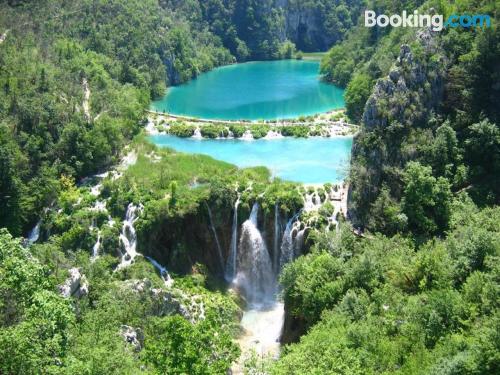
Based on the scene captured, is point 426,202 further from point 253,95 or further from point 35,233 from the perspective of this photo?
point 253,95

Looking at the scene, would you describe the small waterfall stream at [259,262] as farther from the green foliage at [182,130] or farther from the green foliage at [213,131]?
the green foliage at [182,130]

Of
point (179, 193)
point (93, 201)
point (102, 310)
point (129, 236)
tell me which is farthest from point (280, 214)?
point (102, 310)

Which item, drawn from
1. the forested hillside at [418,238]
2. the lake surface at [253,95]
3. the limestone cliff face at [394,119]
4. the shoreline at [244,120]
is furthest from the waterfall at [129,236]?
the lake surface at [253,95]

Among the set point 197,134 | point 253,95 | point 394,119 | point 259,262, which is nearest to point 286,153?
point 197,134

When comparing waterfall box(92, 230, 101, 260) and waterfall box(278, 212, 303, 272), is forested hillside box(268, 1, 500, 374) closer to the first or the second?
waterfall box(278, 212, 303, 272)

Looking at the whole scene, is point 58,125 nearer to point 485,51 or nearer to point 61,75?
point 61,75

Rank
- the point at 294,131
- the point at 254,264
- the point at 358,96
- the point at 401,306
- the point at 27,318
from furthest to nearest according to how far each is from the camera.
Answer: the point at 358,96 < the point at 294,131 < the point at 254,264 < the point at 401,306 < the point at 27,318
